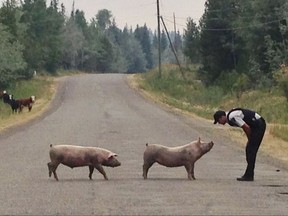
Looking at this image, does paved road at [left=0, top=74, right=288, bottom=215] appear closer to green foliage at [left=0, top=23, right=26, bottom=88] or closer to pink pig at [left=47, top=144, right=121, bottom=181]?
pink pig at [left=47, top=144, right=121, bottom=181]

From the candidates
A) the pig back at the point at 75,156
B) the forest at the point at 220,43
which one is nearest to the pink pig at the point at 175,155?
the pig back at the point at 75,156

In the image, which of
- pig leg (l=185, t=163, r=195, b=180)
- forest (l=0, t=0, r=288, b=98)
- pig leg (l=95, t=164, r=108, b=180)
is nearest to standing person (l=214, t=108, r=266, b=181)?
pig leg (l=185, t=163, r=195, b=180)

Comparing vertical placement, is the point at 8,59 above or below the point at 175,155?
above

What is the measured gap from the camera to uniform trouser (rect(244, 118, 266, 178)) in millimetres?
17062

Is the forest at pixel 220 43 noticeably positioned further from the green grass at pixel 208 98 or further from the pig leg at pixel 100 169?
the pig leg at pixel 100 169

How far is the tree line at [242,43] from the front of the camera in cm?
5959

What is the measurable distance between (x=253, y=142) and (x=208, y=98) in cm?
4573

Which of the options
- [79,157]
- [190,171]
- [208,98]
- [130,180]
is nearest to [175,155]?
[190,171]

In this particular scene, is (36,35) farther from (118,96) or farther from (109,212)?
(109,212)

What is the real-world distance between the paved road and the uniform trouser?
1.07 feet

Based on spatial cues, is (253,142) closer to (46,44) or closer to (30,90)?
(30,90)

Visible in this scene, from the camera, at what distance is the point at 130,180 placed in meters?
16.8

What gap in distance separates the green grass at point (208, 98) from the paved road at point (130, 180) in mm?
5494

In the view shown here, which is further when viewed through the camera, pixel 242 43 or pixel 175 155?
pixel 242 43
